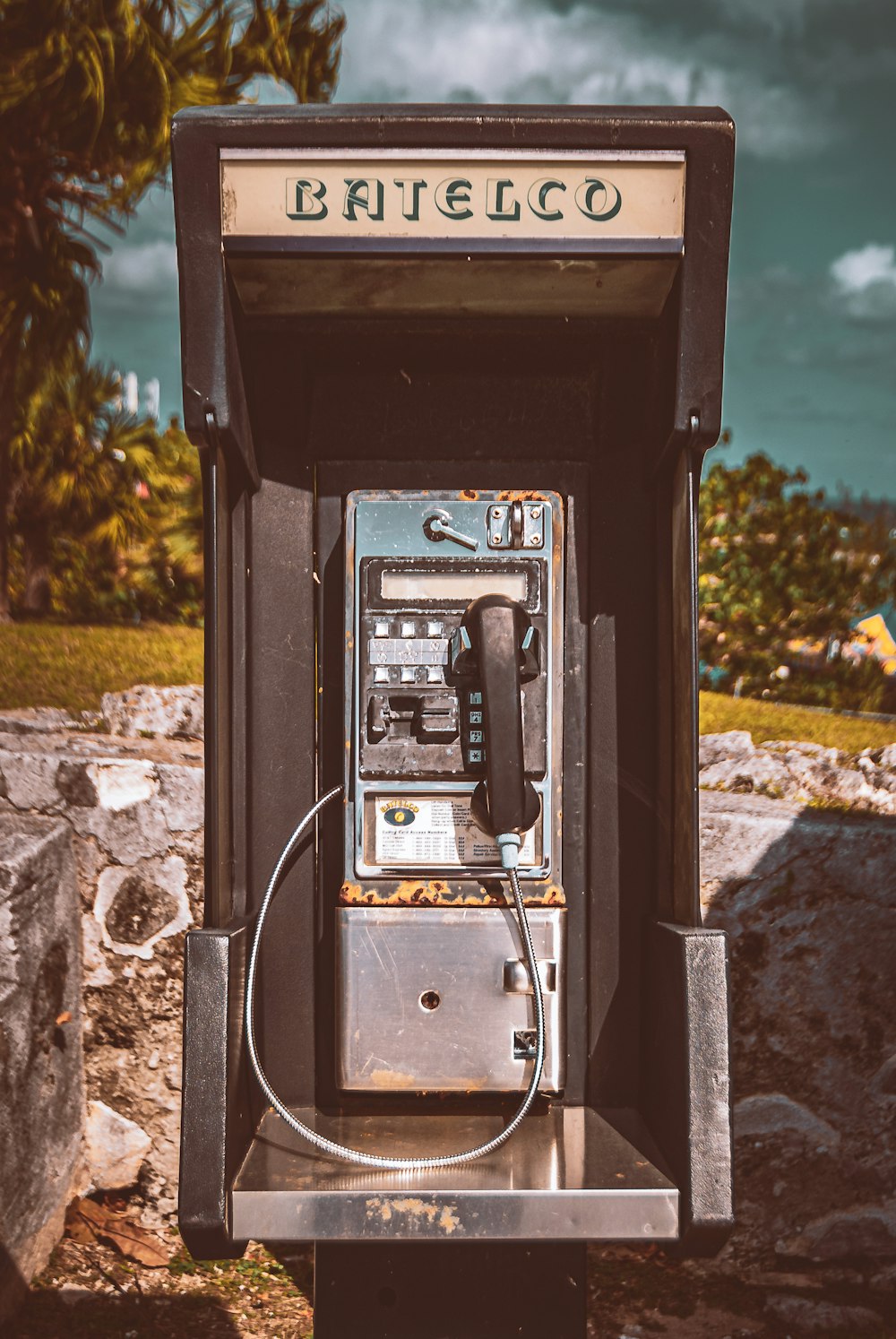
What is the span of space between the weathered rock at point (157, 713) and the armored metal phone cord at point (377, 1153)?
1288 millimetres

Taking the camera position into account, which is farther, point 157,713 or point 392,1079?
point 157,713

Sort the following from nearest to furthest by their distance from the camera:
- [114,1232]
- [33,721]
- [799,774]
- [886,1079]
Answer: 1. [886,1079]
2. [114,1232]
3. [799,774]
4. [33,721]

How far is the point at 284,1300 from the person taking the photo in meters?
2.46

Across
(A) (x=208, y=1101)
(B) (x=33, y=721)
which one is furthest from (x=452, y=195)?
(B) (x=33, y=721)

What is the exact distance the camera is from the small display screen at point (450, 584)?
1679 mm

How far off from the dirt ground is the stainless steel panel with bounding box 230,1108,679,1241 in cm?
108

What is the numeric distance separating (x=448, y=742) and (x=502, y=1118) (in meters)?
0.61

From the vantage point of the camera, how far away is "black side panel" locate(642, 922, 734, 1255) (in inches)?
57.4

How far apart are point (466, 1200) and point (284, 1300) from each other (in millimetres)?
1313

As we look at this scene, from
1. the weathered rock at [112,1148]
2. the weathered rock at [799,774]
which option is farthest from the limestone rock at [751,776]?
the weathered rock at [112,1148]

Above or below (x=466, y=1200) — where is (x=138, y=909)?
Result: above

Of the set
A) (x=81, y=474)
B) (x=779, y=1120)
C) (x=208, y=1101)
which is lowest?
(x=779, y=1120)

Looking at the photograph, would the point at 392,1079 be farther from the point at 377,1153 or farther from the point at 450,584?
the point at 450,584

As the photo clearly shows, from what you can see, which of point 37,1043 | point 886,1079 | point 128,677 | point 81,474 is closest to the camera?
point 37,1043
